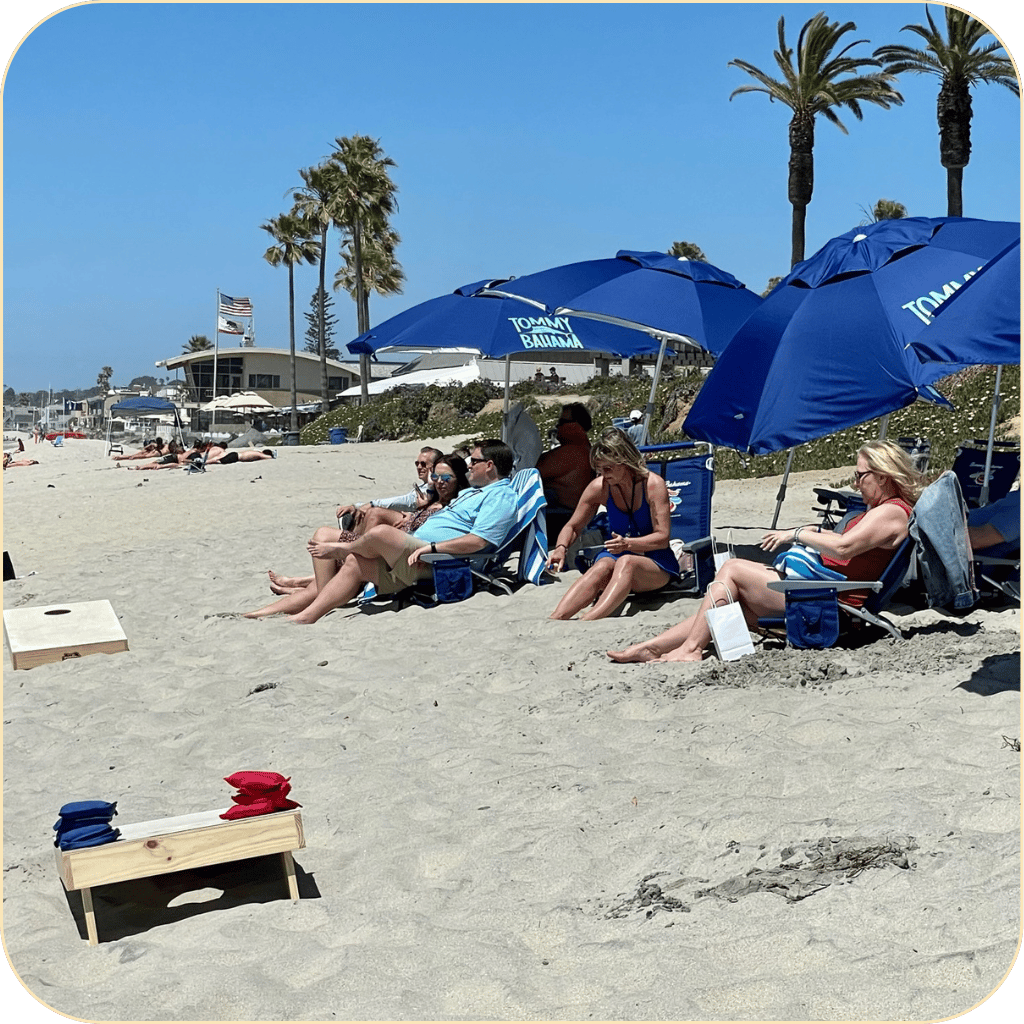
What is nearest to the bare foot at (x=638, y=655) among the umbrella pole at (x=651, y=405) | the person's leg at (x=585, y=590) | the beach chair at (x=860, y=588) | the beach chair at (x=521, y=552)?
the beach chair at (x=860, y=588)

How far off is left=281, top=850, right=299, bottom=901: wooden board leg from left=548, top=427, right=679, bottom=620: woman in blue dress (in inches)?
118

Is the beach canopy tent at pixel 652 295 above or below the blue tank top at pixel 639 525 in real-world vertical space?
above

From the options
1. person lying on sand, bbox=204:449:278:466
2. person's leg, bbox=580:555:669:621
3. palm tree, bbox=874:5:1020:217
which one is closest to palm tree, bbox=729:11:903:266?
palm tree, bbox=874:5:1020:217

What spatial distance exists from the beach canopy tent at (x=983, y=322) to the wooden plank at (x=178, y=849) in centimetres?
277

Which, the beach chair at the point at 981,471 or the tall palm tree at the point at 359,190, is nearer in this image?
the beach chair at the point at 981,471

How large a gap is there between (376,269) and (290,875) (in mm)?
48080

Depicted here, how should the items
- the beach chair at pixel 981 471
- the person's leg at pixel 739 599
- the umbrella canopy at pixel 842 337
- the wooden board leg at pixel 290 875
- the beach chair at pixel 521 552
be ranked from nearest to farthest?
the wooden board leg at pixel 290 875, the person's leg at pixel 739 599, the umbrella canopy at pixel 842 337, the beach chair at pixel 981 471, the beach chair at pixel 521 552

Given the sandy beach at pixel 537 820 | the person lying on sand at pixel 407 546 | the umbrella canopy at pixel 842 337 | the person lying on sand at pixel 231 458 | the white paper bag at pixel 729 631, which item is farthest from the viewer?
the person lying on sand at pixel 231 458

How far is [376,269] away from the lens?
5019cm

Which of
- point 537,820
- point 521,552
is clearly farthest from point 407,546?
point 537,820

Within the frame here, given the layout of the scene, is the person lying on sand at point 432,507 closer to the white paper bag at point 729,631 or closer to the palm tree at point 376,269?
the white paper bag at point 729,631

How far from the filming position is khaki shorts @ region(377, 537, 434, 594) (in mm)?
7285

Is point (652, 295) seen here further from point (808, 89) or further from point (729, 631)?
point (808, 89)

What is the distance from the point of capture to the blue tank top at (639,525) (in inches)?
257
